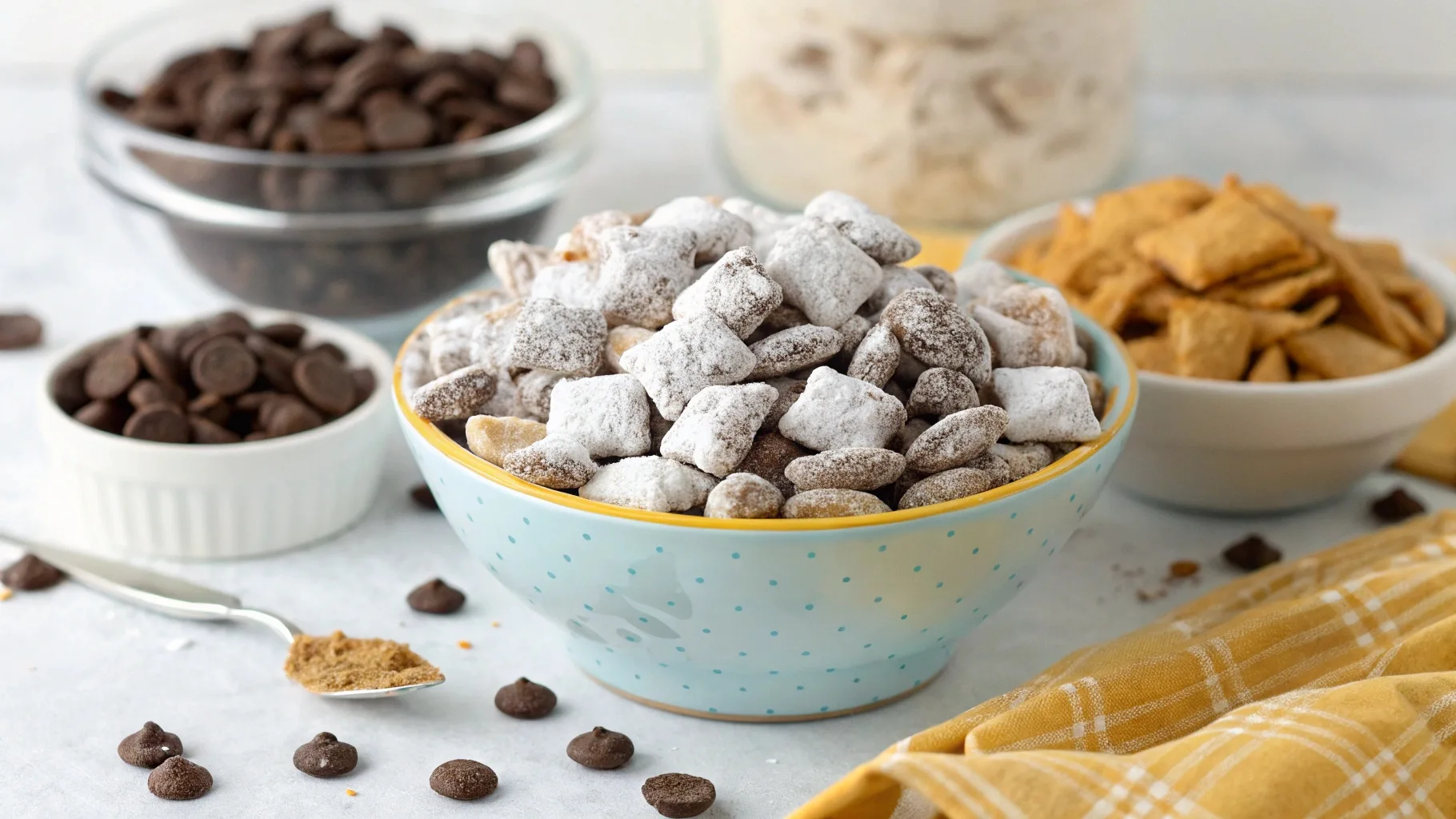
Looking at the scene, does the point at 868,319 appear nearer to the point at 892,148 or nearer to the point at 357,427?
the point at 357,427

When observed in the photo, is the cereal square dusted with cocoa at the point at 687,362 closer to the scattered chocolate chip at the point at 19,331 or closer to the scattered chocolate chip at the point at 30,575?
the scattered chocolate chip at the point at 30,575

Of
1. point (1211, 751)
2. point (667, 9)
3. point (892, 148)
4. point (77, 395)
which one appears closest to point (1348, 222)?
point (892, 148)

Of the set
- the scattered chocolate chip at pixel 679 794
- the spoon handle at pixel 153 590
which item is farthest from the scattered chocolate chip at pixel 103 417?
the scattered chocolate chip at pixel 679 794

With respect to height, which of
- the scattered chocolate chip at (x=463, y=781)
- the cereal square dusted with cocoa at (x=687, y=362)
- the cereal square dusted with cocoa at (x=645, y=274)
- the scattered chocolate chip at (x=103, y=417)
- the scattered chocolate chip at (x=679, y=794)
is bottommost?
the scattered chocolate chip at (x=463, y=781)

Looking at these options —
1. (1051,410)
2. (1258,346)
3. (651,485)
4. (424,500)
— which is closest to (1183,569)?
(1258,346)

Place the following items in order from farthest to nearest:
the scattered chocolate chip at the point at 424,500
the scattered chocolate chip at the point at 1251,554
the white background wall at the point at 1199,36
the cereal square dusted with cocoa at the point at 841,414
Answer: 1. the white background wall at the point at 1199,36
2. the scattered chocolate chip at the point at 424,500
3. the scattered chocolate chip at the point at 1251,554
4. the cereal square dusted with cocoa at the point at 841,414

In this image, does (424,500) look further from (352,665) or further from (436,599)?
(352,665)
